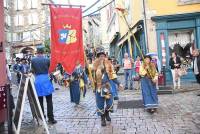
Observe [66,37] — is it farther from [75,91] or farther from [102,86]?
[75,91]

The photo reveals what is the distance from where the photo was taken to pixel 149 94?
10938 millimetres

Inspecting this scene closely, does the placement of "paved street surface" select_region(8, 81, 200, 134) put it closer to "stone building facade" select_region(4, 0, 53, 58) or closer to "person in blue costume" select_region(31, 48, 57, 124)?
"person in blue costume" select_region(31, 48, 57, 124)

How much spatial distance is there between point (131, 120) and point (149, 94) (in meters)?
1.44

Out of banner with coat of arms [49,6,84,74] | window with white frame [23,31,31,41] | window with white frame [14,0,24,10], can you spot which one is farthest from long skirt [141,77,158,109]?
window with white frame [14,0,24,10]

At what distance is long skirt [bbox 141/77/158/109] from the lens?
10797mm

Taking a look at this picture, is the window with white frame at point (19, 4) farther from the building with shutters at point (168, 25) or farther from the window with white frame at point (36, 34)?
the building with shutters at point (168, 25)

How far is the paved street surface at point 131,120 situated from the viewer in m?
8.58

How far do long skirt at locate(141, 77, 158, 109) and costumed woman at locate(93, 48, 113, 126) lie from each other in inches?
59.9

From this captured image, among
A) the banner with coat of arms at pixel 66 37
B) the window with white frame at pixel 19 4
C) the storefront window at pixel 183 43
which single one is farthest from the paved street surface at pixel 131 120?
the window with white frame at pixel 19 4

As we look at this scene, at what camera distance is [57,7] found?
952cm

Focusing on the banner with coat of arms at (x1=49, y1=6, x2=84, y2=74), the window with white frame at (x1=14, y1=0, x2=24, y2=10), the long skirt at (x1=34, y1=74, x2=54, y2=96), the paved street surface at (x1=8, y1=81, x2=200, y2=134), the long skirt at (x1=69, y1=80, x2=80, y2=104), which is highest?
the window with white frame at (x1=14, y1=0, x2=24, y2=10)

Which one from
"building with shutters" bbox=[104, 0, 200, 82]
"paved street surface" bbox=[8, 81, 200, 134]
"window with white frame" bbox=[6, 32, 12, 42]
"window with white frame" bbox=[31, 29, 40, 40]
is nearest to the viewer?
"paved street surface" bbox=[8, 81, 200, 134]

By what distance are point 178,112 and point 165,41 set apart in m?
9.27

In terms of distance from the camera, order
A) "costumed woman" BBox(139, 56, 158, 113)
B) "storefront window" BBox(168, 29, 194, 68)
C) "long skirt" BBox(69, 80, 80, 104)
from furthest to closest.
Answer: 1. "storefront window" BBox(168, 29, 194, 68)
2. "long skirt" BBox(69, 80, 80, 104)
3. "costumed woman" BBox(139, 56, 158, 113)
